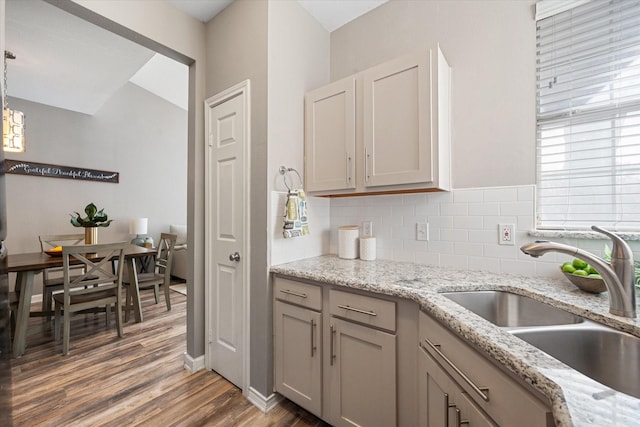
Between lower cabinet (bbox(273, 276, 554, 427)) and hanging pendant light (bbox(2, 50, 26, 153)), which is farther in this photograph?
hanging pendant light (bbox(2, 50, 26, 153))

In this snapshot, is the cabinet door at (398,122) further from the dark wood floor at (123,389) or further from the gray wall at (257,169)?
the dark wood floor at (123,389)

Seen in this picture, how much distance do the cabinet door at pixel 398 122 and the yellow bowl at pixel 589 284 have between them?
0.75 meters

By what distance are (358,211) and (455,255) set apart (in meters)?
0.72

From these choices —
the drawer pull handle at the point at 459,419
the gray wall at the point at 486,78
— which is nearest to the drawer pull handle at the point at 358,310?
the drawer pull handle at the point at 459,419

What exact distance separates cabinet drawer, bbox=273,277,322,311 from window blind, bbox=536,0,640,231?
49.5 inches

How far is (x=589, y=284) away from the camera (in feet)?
3.68

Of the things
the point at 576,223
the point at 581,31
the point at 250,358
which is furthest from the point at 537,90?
the point at 250,358

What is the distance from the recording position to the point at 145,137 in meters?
5.00

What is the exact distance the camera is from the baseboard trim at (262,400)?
1677 millimetres

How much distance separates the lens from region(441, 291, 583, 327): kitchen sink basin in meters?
1.14

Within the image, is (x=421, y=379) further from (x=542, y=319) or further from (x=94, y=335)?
(x=94, y=335)

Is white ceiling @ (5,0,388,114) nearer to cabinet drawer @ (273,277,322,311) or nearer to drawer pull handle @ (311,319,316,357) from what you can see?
cabinet drawer @ (273,277,322,311)

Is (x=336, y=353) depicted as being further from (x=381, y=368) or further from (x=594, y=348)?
(x=594, y=348)

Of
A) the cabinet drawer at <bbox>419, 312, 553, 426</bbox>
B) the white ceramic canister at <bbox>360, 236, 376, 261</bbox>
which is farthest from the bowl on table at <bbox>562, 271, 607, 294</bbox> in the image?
the white ceramic canister at <bbox>360, 236, 376, 261</bbox>
